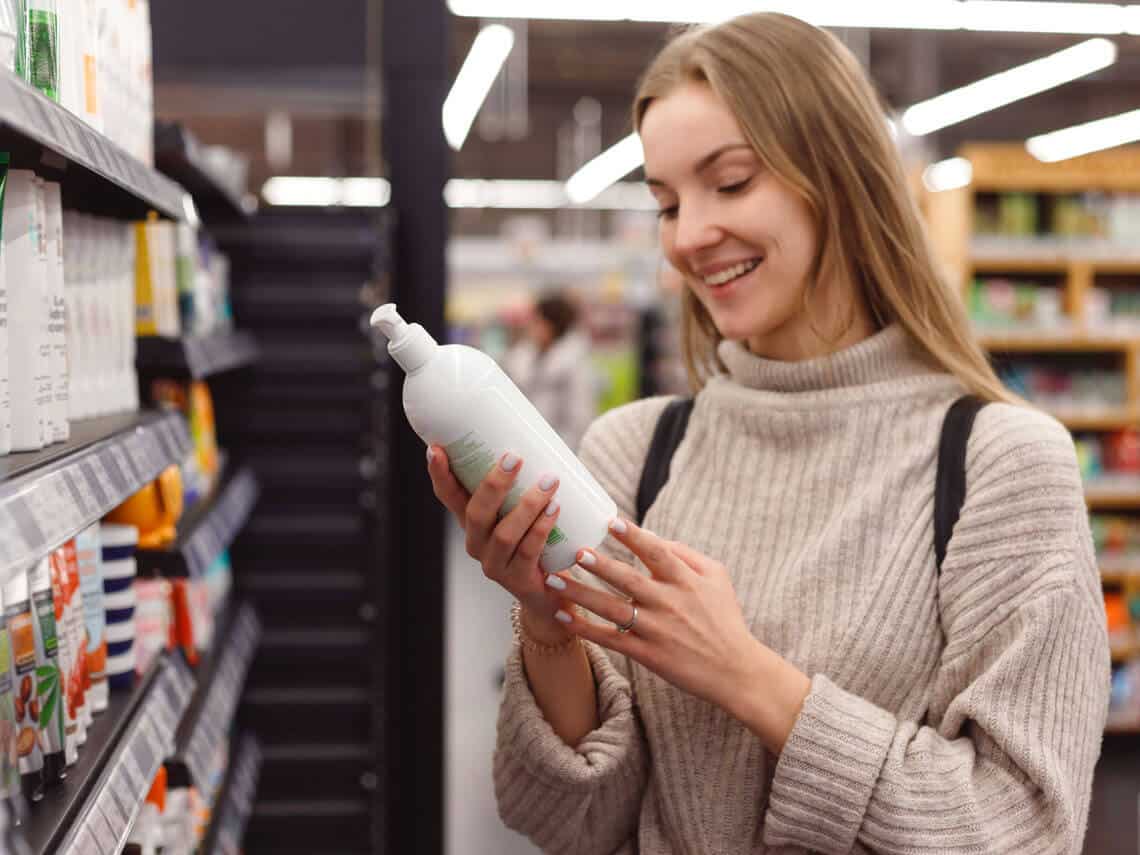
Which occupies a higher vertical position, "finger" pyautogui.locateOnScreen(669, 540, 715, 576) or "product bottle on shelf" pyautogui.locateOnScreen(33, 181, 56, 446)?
"product bottle on shelf" pyautogui.locateOnScreen(33, 181, 56, 446)

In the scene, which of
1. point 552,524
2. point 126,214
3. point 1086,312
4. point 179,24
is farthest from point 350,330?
point 1086,312

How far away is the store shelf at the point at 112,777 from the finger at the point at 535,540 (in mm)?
478

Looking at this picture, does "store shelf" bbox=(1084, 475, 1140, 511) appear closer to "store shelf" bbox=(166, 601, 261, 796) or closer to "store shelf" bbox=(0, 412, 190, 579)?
"store shelf" bbox=(166, 601, 261, 796)

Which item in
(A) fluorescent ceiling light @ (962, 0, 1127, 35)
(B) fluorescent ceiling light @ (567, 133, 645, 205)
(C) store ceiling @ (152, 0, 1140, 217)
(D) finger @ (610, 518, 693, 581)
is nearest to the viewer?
(D) finger @ (610, 518, 693, 581)

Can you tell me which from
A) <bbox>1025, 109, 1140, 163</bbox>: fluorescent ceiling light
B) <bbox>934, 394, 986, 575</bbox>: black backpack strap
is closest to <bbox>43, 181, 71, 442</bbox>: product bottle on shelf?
<bbox>934, 394, 986, 575</bbox>: black backpack strap

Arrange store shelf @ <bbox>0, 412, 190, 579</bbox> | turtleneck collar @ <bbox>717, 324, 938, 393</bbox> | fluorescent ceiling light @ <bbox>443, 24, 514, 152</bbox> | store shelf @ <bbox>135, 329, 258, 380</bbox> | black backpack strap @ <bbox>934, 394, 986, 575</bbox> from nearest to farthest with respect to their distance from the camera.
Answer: store shelf @ <bbox>0, 412, 190, 579</bbox> → black backpack strap @ <bbox>934, 394, 986, 575</bbox> → turtleneck collar @ <bbox>717, 324, 938, 393</bbox> → store shelf @ <bbox>135, 329, 258, 380</bbox> → fluorescent ceiling light @ <bbox>443, 24, 514, 152</bbox>

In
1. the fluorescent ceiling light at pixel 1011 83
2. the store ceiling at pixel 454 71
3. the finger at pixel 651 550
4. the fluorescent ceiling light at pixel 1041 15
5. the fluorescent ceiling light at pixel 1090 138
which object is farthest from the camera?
the fluorescent ceiling light at pixel 1090 138

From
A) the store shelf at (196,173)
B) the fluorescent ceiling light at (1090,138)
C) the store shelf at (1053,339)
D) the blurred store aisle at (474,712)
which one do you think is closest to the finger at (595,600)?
the store shelf at (196,173)

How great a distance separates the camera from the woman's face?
1.52m

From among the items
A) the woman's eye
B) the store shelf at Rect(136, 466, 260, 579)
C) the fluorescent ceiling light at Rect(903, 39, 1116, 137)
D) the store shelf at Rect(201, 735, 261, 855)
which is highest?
the fluorescent ceiling light at Rect(903, 39, 1116, 137)

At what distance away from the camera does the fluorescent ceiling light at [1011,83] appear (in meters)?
8.15

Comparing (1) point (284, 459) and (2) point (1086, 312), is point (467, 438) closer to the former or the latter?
(1) point (284, 459)

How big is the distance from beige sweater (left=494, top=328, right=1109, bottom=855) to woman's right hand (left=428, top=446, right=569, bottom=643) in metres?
0.26

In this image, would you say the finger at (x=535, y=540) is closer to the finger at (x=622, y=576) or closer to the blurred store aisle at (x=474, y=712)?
the finger at (x=622, y=576)
